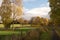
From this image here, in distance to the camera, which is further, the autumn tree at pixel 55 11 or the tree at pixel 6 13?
the tree at pixel 6 13

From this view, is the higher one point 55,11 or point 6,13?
point 55,11

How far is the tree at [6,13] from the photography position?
4700 centimetres

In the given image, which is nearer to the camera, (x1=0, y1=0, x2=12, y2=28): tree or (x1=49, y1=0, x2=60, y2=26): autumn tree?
(x1=49, y1=0, x2=60, y2=26): autumn tree

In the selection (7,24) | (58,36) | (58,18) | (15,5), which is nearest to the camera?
(58,36)

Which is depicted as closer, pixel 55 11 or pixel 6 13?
pixel 55 11

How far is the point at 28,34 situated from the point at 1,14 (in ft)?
102

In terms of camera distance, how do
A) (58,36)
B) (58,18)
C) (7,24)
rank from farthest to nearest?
(7,24)
(58,18)
(58,36)

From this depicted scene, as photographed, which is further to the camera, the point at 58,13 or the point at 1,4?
the point at 1,4

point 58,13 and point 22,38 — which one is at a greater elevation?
point 58,13

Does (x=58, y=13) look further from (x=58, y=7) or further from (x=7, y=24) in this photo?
(x=7, y=24)

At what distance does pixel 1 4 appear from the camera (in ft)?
161

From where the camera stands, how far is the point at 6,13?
47781 millimetres

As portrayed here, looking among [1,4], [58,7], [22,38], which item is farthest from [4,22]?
[22,38]

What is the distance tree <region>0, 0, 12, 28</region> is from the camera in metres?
47.0
